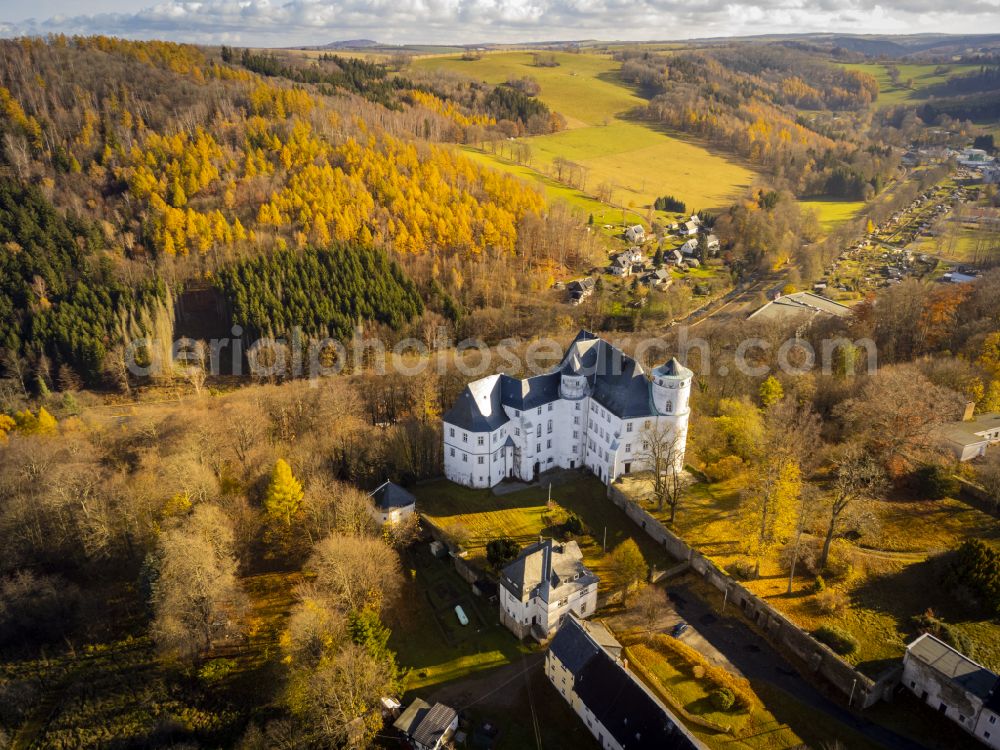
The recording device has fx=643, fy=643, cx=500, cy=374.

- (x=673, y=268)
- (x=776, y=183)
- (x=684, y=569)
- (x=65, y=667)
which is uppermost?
(x=776, y=183)

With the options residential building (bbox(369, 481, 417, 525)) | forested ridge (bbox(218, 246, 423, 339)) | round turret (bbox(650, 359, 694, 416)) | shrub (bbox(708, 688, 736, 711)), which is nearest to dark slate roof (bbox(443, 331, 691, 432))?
round turret (bbox(650, 359, 694, 416))

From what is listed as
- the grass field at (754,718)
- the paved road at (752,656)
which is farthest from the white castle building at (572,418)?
the grass field at (754,718)

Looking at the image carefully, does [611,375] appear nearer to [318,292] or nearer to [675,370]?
[675,370]

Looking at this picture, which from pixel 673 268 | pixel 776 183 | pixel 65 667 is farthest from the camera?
pixel 776 183

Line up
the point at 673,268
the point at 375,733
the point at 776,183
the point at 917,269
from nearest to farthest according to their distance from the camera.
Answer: the point at 375,733, the point at 917,269, the point at 673,268, the point at 776,183

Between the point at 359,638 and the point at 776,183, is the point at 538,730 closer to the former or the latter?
the point at 359,638

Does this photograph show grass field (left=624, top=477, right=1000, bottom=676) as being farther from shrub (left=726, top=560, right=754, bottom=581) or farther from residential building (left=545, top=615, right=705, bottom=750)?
residential building (left=545, top=615, right=705, bottom=750)

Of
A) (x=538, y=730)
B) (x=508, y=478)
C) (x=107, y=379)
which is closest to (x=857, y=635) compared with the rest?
(x=538, y=730)

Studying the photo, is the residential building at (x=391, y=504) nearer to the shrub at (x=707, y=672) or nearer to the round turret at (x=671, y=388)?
the shrub at (x=707, y=672)
